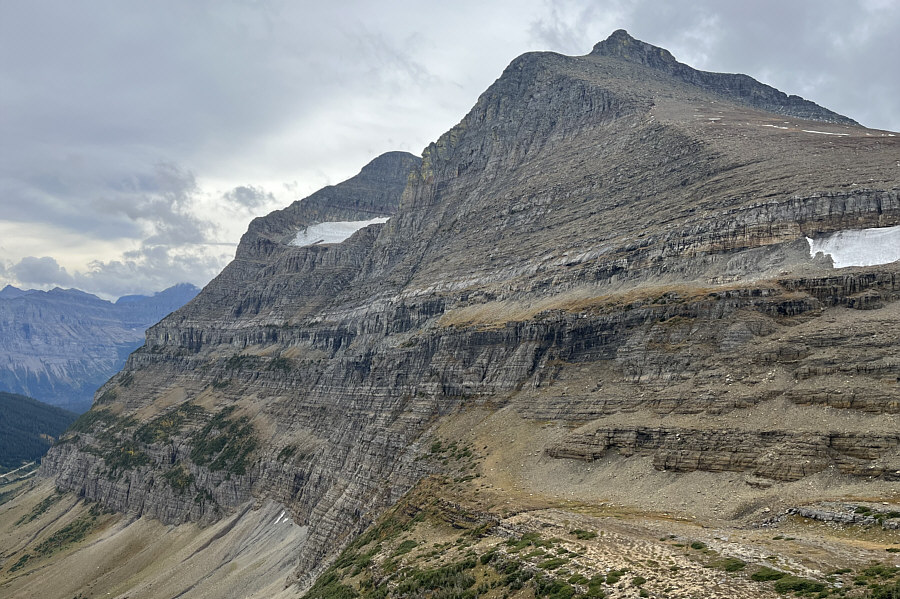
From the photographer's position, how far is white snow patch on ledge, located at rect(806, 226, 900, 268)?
215 feet

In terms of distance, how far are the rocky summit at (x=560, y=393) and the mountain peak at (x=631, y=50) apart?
3.57 ft

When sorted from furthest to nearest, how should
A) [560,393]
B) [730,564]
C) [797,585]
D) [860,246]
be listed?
[560,393], [860,246], [730,564], [797,585]

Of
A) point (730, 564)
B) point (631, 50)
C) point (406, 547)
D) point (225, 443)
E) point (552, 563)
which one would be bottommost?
point (225, 443)

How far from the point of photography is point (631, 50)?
194375 millimetres

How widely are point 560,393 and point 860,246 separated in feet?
123

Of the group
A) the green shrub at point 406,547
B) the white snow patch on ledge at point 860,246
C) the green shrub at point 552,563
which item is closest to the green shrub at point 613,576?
the green shrub at point 552,563

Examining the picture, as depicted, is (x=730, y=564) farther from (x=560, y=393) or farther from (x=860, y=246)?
(x=860, y=246)

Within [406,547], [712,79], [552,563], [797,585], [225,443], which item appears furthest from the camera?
[712,79]

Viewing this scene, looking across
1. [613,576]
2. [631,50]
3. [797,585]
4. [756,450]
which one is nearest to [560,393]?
[756,450]

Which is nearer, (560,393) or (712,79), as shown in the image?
(560,393)

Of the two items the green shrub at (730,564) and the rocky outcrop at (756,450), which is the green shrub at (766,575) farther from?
the rocky outcrop at (756,450)

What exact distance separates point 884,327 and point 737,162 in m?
53.5

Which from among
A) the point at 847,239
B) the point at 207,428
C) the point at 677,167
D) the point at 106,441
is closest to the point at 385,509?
the point at 847,239

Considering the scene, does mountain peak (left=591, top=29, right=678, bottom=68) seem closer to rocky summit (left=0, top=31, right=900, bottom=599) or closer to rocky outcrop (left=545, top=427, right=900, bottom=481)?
rocky summit (left=0, top=31, right=900, bottom=599)
